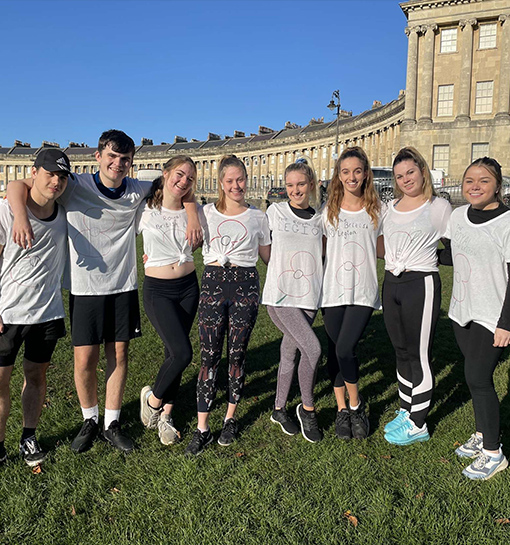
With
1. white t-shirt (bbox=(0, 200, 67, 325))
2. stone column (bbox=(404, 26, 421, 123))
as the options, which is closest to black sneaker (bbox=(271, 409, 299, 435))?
white t-shirt (bbox=(0, 200, 67, 325))

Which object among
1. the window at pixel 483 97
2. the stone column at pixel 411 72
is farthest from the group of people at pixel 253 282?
the window at pixel 483 97

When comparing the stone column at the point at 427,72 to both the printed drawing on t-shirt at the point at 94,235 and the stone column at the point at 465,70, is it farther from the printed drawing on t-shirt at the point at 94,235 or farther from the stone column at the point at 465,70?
the printed drawing on t-shirt at the point at 94,235

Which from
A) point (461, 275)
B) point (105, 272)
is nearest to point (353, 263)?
point (461, 275)

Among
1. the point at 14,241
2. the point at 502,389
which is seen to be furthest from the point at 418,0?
the point at 14,241

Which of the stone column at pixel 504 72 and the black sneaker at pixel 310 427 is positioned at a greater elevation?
the stone column at pixel 504 72

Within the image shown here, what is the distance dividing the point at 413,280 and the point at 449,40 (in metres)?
39.6

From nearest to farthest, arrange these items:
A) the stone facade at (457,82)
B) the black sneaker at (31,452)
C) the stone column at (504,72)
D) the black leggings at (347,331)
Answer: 1. the black sneaker at (31,452)
2. the black leggings at (347,331)
3. the stone column at (504,72)
4. the stone facade at (457,82)

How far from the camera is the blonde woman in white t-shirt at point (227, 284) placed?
4.16 meters

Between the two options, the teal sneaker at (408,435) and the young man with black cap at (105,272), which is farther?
the teal sneaker at (408,435)

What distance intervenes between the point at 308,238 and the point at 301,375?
130 centimetres

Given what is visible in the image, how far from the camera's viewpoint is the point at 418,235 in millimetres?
4184

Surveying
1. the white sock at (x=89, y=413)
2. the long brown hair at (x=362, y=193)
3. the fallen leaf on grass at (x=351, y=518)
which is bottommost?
the fallen leaf on grass at (x=351, y=518)

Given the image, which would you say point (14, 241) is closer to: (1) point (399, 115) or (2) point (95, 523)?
(2) point (95, 523)

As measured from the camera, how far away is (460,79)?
119ft
